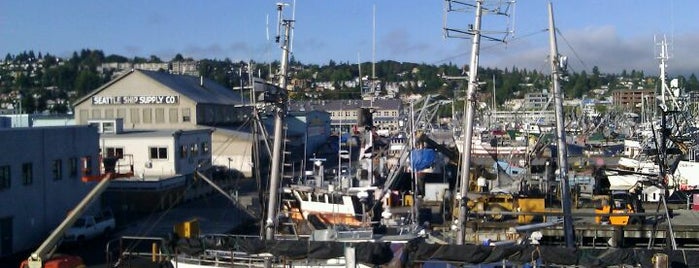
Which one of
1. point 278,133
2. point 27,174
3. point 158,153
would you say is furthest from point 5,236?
point 158,153

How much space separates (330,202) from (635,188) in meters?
12.7

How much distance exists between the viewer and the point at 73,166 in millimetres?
32281

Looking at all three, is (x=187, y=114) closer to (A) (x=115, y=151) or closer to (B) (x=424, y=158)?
(A) (x=115, y=151)

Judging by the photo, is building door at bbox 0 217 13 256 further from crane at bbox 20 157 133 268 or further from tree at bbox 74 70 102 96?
tree at bbox 74 70 102 96

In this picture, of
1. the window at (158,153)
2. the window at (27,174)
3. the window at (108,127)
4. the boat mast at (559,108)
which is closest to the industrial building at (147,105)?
the window at (108,127)

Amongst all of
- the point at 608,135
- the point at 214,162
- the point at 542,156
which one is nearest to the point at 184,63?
the point at 608,135

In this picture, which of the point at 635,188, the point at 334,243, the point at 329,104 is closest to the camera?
the point at 334,243

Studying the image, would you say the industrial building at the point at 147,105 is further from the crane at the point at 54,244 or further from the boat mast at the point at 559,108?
the boat mast at the point at 559,108

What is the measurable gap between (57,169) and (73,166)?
128 cm

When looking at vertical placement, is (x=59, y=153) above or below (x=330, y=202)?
above

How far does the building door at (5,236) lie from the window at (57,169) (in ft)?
11.1

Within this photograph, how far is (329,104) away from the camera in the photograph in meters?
102

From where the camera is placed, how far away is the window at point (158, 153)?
42719 mm

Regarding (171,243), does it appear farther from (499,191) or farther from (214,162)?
(214,162)
